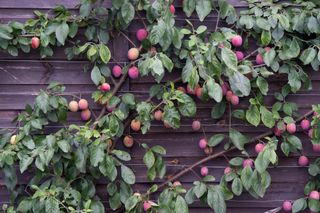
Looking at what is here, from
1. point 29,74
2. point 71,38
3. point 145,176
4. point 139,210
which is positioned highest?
point 71,38

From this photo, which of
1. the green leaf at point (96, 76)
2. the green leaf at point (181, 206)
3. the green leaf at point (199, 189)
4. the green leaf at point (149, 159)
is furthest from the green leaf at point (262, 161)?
the green leaf at point (96, 76)

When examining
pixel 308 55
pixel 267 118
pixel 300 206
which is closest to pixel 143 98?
pixel 267 118

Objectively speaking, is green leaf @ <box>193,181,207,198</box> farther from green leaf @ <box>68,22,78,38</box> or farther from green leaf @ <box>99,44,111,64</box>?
green leaf @ <box>68,22,78,38</box>

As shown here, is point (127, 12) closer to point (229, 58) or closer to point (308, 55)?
point (229, 58)

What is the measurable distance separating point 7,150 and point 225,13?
3.82ft

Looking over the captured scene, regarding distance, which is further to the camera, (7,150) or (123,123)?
(123,123)

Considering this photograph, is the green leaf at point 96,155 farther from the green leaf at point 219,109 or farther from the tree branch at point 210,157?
the green leaf at point 219,109

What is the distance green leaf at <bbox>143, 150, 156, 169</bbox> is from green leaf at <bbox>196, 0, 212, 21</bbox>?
66cm

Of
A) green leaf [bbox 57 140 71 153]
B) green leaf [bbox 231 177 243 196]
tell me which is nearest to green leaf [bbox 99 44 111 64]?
green leaf [bbox 57 140 71 153]

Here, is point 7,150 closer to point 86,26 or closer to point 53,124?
point 53,124

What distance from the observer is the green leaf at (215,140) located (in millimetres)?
2611

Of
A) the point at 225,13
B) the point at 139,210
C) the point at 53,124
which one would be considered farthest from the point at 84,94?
the point at 225,13

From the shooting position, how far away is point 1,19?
254 cm

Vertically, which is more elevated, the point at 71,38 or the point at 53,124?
the point at 71,38
